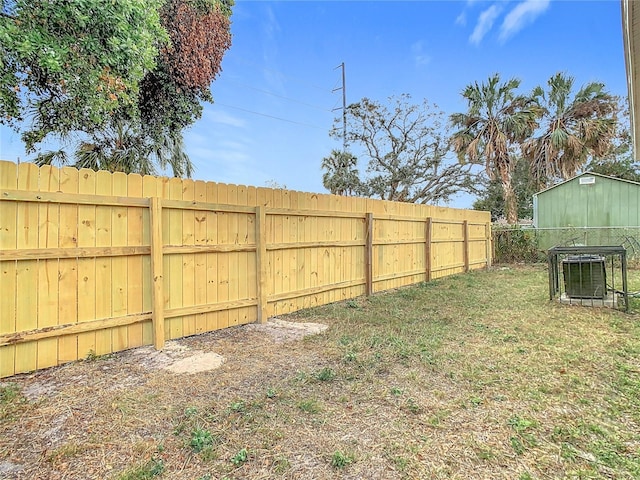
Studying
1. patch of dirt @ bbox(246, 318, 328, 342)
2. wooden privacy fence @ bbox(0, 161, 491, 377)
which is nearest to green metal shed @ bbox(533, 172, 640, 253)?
wooden privacy fence @ bbox(0, 161, 491, 377)

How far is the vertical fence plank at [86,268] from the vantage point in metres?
2.96

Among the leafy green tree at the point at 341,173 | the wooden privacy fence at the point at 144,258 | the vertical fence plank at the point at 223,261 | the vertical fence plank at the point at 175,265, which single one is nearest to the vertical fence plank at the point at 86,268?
the wooden privacy fence at the point at 144,258

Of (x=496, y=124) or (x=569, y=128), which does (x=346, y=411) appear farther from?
(x=569, y=128)

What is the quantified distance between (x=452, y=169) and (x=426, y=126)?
7.82 feet

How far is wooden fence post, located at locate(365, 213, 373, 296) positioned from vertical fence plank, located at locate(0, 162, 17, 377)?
4455 millimetres

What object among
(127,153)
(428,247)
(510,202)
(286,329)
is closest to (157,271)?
(286,329)

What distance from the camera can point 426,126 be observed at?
17188 mm

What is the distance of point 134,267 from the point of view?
3270 mm

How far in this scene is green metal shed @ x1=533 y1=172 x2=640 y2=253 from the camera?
35.1 feet

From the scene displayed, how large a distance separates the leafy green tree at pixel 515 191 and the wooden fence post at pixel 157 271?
16.4m

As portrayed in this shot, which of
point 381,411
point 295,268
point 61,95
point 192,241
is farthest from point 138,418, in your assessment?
point 61,95

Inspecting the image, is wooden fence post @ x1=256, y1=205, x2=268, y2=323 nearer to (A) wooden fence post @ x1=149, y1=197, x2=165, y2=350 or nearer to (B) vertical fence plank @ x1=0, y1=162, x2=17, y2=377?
(A) wooden fence post @ x1=149, y1=197, x2=165, y2=350

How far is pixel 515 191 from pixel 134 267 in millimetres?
21080

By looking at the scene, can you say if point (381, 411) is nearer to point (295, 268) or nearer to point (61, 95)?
point (295, 268)
